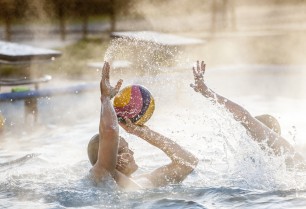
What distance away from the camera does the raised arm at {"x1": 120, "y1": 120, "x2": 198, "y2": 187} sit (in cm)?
525

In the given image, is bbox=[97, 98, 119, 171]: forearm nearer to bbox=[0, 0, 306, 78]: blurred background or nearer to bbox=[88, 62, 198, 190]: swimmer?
bbox=[88, 62, 198, 190]: swimmer

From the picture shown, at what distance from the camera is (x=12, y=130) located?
9.65 metres

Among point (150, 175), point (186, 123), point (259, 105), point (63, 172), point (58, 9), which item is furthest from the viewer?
point (58, 9)

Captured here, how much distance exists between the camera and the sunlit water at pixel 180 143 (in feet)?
18.0

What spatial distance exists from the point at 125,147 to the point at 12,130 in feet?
16.1

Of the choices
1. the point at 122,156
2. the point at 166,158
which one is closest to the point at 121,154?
the point at 122,156

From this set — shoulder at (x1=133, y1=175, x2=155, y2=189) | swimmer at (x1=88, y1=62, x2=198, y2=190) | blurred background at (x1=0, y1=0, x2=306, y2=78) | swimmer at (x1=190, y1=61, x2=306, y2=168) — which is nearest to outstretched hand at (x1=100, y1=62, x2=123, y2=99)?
swimmer at (x1=88, y1=62, x2=198, y2=190)

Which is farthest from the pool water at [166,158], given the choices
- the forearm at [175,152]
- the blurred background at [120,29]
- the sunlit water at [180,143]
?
the blurred background at [120,29]

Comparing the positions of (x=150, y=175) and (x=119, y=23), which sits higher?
(x=119, y=23)

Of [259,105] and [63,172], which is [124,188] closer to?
[63,172]

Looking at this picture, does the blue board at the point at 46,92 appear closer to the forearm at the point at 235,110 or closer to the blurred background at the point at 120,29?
the blurred background at the point at 120,29

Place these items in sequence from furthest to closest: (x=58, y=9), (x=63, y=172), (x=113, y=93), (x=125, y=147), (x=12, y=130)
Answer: (x=58, y=9) → (x=12, y=130) → (x=63, y=172) → (x=125, y=147) → (x=113, y=93)

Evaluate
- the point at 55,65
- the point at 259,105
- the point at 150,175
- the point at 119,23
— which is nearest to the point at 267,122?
the point at 150,175

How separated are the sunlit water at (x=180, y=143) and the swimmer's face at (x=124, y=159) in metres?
0.19
